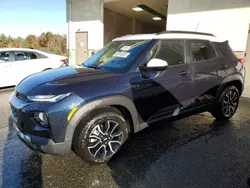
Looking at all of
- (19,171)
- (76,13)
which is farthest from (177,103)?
(76,13)

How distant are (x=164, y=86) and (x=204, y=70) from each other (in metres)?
0.99

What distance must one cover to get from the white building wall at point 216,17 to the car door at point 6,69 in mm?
6280

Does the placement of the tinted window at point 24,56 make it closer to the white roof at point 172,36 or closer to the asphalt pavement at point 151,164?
the asphalt pavement at point 151,164

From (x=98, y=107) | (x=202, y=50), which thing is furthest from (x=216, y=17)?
(x=98, y=107)

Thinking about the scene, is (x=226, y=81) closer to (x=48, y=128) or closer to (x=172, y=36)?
(x=172, y=36)

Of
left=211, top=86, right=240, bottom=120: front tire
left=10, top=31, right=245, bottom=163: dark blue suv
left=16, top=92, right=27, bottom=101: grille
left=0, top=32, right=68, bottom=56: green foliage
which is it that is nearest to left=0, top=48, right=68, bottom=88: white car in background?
left=10, top=31, right=245, bottom=163: dark blue suv

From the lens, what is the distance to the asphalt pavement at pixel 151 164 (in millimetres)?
2467

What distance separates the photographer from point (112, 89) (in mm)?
2721

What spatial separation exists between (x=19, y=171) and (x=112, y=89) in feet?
5.04

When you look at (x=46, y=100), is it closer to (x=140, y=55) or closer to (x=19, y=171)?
(x=19, y=171)

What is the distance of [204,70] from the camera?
146 inches

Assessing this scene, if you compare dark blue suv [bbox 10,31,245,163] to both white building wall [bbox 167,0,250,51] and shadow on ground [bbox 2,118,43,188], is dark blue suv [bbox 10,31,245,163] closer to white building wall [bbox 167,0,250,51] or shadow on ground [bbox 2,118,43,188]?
shadow on ground [bbox 2,118,43,188]

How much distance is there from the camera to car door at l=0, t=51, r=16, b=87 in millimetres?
7103

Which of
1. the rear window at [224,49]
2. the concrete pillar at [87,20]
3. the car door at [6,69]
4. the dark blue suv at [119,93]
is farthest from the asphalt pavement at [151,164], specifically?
the concrete pillar at [87,20]
